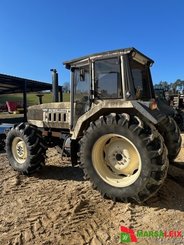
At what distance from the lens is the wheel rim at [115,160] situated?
4.33 m

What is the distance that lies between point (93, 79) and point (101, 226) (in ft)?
8.23

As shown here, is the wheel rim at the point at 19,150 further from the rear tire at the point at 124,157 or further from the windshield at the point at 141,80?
the windshield at the point at 141,80

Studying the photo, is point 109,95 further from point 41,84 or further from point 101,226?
point 41,84

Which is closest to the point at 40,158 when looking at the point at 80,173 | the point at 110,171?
the point at 80,173

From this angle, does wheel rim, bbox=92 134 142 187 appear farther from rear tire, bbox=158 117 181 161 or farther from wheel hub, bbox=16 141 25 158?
wheel hub, bbox=16 141 25 158

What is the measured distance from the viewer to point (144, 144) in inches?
153

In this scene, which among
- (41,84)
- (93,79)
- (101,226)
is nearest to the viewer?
(101,226)

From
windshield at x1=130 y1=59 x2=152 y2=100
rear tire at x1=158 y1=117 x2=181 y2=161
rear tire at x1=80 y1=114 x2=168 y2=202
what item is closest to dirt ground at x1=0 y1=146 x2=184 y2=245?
rear tire at x1=80 y1=114 x2=168 y2=202

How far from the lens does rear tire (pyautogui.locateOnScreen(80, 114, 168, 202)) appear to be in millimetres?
3869

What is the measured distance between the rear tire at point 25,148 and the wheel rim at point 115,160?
1.61 meters
